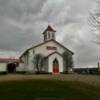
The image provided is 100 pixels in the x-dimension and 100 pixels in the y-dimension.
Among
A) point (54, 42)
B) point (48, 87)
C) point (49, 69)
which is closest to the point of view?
point (48, 87)

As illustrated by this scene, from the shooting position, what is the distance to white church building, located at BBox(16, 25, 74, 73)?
5578cm

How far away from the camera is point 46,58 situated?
2217 inches

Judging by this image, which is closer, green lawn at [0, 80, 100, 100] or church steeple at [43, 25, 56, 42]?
green lawn at [0, 80, 100, 100]

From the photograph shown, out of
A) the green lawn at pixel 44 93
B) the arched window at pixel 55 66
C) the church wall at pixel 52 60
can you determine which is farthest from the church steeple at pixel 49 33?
the green lawn at pixel 44 93

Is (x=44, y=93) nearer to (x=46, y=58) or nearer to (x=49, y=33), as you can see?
(x=46, y=58)

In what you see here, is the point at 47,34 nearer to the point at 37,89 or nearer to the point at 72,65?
the point at 72,65

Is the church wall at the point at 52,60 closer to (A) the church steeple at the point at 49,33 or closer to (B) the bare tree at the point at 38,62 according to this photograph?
(B) the bare tree at the point at 38,62

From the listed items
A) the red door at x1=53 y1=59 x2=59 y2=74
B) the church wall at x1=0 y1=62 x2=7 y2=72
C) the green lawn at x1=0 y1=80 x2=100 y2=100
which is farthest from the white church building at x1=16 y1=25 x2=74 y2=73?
the green lawn at x1=0 y1=80 x2=100 y2=100

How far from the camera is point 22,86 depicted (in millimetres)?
21484

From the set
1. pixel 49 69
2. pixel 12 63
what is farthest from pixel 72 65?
pixel 12 63

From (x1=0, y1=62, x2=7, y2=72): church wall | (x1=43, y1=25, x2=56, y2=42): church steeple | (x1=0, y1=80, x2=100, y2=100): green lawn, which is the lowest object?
(x1=0, y1=80, x2=100, y2=100): green lawn

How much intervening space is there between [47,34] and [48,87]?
40.7 metres

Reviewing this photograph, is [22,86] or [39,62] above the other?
[39,62]

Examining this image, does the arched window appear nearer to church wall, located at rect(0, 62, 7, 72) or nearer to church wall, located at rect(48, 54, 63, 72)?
church wall, located at rect(48, 54, 63, 72)
